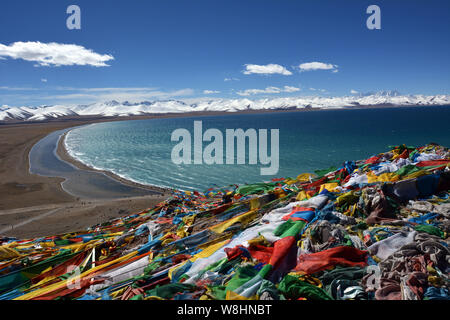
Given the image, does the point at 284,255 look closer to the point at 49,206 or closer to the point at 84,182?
the point at 49,206

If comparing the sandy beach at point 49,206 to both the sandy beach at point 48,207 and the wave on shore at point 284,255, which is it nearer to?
the sandy beach at point 48,207

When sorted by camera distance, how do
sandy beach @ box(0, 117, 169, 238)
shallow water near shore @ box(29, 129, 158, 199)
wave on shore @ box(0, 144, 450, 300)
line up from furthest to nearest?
1. shallow water near shore @ box(29, 129, 158, 199)
2. sandy beach @ box(0, 117, 169, 238)
3. wave on shore @ box(0, 144, 450, 300)

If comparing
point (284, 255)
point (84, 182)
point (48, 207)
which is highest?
point (284, 255)

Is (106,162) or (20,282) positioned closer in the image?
(20,282)

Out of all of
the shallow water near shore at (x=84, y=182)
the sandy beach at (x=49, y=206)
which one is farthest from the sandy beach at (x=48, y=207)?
the shallow water near shore at (x=84, y=182)

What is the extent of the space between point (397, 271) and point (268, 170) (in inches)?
914

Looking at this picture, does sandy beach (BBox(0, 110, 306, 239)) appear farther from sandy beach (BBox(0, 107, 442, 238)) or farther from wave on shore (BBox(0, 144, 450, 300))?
wave on shore (BBox(0, 144, 450, 300))

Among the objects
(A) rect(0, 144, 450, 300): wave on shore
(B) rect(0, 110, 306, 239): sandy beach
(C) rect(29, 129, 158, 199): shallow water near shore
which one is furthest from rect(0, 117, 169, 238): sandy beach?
(A) rect(0, 144, 450, 300): wave on shore

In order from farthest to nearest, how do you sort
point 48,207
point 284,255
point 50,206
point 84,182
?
point 84,182, point 50,206, point 48,207, point 284,255

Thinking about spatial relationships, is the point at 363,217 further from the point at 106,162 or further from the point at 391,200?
the point at 106,162

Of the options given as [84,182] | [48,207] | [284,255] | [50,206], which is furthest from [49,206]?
[284,255]

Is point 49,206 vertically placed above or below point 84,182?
below

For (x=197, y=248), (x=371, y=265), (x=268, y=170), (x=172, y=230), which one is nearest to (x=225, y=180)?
(x=268, y=170)
